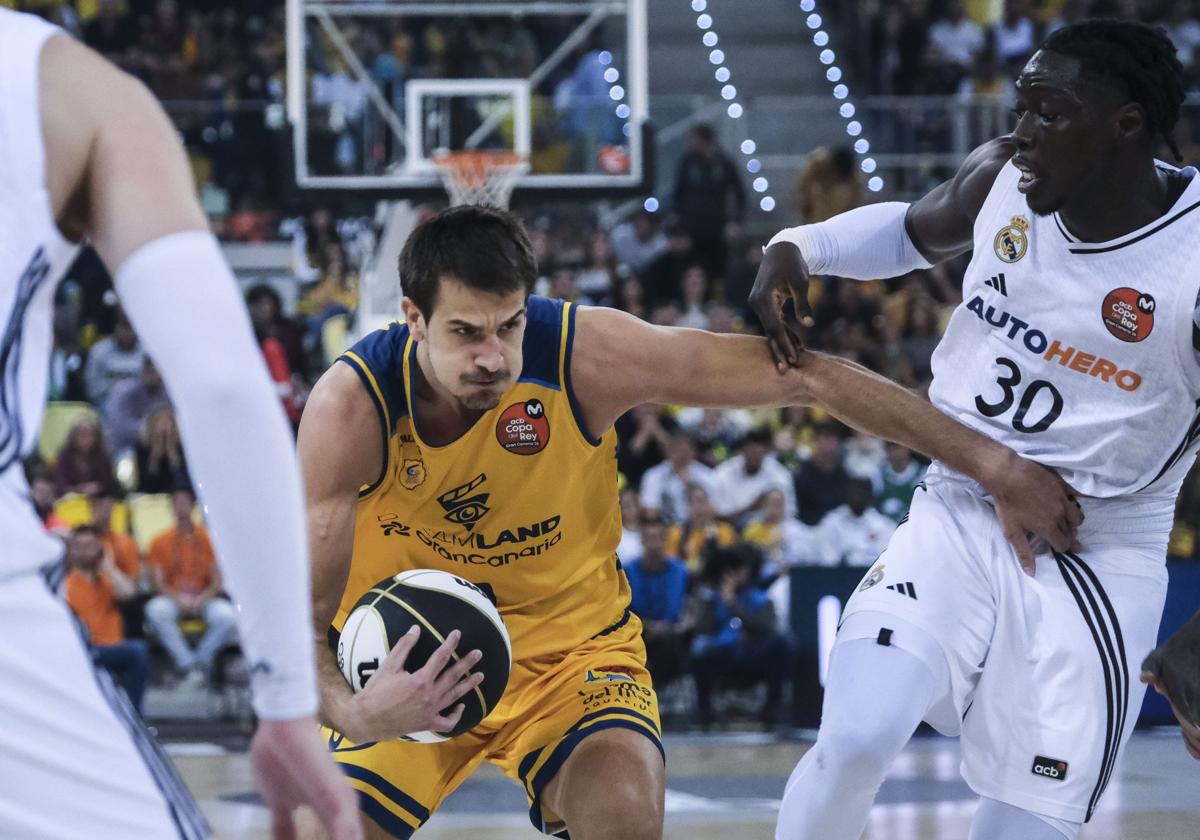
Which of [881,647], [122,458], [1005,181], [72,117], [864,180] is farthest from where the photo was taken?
[864,180]

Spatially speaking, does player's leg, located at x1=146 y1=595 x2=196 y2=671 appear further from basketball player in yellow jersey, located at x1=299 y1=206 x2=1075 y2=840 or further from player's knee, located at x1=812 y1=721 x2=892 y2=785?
player's knee, located at x1=812 y1=721 x2=892 y2=785

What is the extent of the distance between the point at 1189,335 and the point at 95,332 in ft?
36.9

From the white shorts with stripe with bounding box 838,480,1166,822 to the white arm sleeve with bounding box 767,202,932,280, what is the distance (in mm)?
813

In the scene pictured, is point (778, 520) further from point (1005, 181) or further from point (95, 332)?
point (1005, 181)

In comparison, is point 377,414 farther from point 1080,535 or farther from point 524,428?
point 1080,535

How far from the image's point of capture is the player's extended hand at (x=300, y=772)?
1.70m

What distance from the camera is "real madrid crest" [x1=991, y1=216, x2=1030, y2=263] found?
12.5 feet

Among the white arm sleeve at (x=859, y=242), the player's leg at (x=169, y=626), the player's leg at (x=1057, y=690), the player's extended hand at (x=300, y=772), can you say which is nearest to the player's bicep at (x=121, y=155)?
the player's extended hand at (x=300, y=772)

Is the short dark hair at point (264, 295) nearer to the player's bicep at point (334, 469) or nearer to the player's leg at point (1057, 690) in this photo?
the player's bicep at point (334, 469)

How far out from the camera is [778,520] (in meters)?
11.0

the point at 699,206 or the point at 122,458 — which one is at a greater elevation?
the point at 699,206

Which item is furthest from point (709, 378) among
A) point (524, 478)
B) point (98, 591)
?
point (98, 591)

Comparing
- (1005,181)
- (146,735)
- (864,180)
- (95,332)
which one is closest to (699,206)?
(864,180)

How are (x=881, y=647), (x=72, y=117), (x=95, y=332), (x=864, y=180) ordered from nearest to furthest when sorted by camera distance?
(x=72, y=117)
(x=881, y=647)
(x=95, y=332)
(x=864, y=180)
